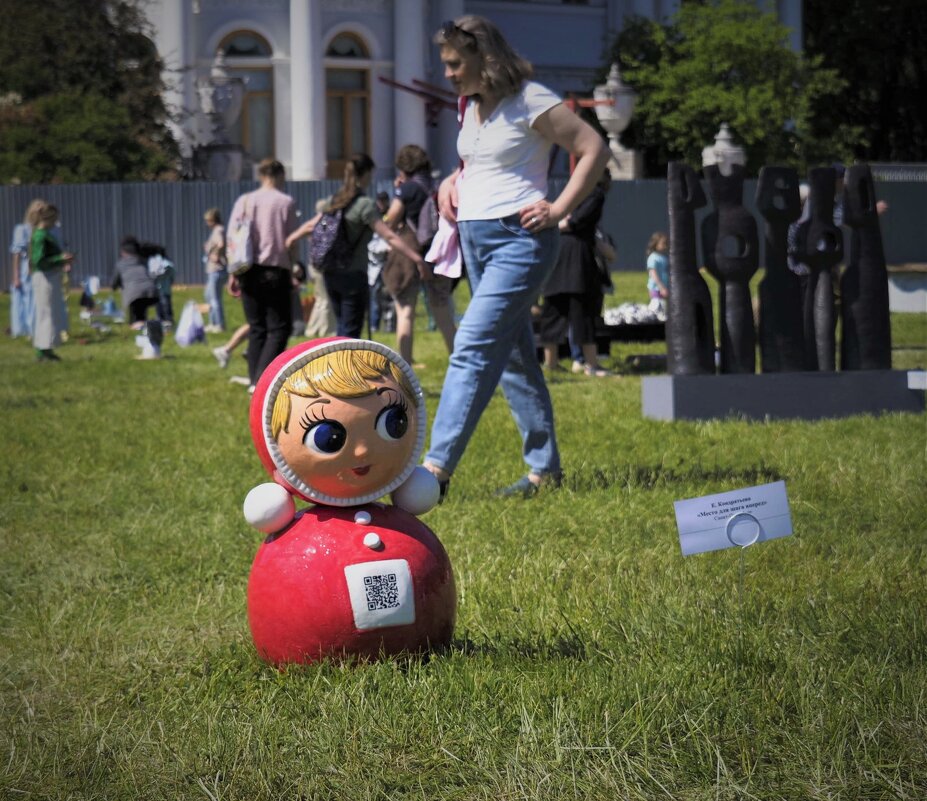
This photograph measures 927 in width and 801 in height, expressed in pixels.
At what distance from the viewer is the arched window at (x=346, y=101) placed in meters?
41.2

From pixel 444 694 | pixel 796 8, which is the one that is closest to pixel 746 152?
pixel 796 8

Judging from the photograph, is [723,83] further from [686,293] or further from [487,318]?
[487,318]

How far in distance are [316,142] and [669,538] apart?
34.7 meters

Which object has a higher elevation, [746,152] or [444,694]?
[746,152]

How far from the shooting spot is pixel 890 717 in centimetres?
356

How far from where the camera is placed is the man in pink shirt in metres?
11.3

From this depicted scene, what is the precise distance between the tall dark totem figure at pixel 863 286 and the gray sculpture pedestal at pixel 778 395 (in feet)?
0.43

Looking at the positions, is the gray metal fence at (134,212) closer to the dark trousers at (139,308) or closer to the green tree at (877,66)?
the dark trousers at (139,308)

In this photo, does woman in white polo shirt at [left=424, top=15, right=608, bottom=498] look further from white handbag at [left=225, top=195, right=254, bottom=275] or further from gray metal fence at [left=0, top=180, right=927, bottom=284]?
gray metal fence at [left=0, top=180, right=927, bottom=284]

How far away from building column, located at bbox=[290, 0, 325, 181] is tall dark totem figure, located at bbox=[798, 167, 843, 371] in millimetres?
30440

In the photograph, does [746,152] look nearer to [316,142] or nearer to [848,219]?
[316,142]

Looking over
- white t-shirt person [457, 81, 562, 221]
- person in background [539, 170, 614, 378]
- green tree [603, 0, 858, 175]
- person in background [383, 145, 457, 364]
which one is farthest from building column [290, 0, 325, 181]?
white t-shirt person [457, 81, 562, 221]

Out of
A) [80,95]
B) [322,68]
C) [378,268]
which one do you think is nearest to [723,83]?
[322,68]

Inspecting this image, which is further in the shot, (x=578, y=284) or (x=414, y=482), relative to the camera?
(x=578, y=284)
